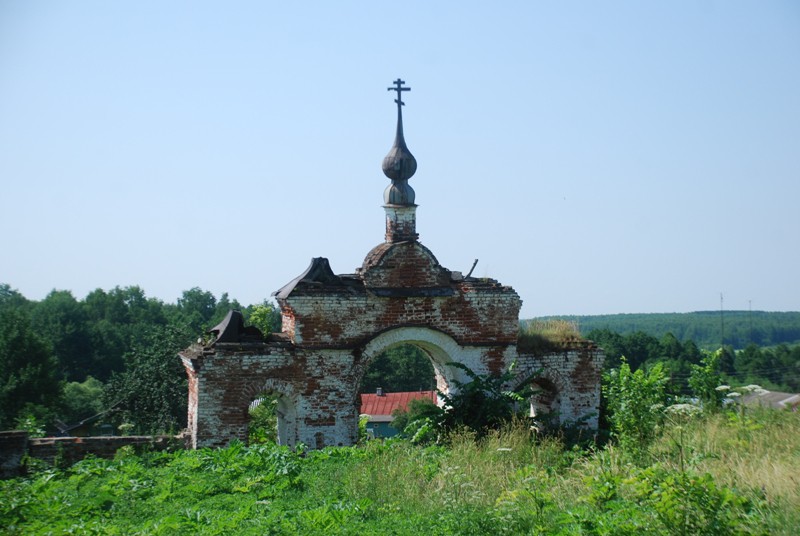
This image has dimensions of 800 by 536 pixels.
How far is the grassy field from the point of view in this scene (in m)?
7.81

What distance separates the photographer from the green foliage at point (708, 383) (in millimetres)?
13039

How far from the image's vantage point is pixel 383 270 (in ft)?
45.9

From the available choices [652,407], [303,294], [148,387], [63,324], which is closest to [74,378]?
[63,324]

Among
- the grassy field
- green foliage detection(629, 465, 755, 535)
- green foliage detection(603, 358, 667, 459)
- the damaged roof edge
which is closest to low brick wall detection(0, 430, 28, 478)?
the grassy field

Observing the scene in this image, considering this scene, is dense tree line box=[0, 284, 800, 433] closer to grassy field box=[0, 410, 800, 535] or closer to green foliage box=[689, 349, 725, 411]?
green foliage box=[689, 349, 725, 411]

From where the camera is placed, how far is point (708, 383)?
13266 millimetres

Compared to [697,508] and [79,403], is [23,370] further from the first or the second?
[697,508]

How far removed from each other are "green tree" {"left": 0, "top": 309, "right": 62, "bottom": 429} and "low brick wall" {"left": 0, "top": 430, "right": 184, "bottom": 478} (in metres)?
25.9

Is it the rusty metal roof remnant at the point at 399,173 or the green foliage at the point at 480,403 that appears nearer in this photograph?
the green foliage at the point at 480,403

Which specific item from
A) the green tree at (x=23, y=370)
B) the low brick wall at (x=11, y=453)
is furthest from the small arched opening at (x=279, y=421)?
the green tree at (x=23, y=370)

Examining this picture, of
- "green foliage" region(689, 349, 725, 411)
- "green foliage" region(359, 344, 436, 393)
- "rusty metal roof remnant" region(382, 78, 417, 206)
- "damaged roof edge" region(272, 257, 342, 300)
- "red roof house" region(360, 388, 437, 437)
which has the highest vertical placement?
"rusty metal roof remnant" region(382, 78, 417, 206)

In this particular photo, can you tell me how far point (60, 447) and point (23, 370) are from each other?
28.5 m

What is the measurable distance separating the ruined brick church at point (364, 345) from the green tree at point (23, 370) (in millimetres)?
26418

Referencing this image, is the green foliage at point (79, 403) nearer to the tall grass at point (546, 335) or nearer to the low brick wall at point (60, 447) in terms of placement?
the low brick wall at point (60, 447)
